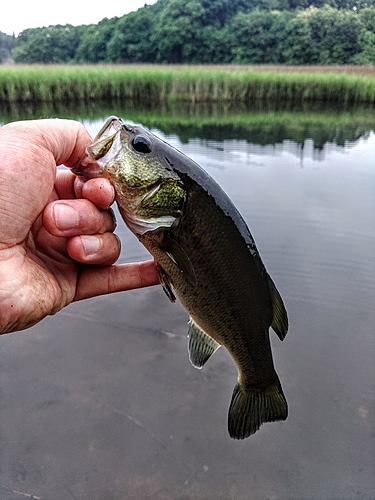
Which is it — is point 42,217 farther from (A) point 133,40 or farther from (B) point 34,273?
(A) point 133,40

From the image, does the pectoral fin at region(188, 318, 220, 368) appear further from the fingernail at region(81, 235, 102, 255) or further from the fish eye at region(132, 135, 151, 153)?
the fish eye at region(132, 135, 151, 153)

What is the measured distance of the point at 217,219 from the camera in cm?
179

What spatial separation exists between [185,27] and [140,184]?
71.0 metres

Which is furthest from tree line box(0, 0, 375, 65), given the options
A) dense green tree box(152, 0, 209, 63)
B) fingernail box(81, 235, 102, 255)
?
fingernail box(81, 235, 102, 255)

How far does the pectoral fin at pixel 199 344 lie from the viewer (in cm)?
204

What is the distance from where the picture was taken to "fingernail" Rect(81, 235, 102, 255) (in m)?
1.92

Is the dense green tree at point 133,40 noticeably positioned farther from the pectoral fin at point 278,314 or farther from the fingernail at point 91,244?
the pectoral fin at point 278,314

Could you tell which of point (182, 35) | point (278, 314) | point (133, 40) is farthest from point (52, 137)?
point (133, 40)

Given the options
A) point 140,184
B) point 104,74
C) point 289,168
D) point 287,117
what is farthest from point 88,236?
point 104,74

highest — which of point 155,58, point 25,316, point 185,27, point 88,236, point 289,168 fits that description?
point 185,27

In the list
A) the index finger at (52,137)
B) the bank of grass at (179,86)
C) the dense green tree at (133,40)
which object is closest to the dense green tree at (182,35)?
the dense green tree at (133,40)

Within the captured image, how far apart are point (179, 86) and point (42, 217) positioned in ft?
66.9

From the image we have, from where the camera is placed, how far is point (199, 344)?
2057 millimetres

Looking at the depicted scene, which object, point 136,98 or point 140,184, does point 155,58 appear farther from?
point 140,184
